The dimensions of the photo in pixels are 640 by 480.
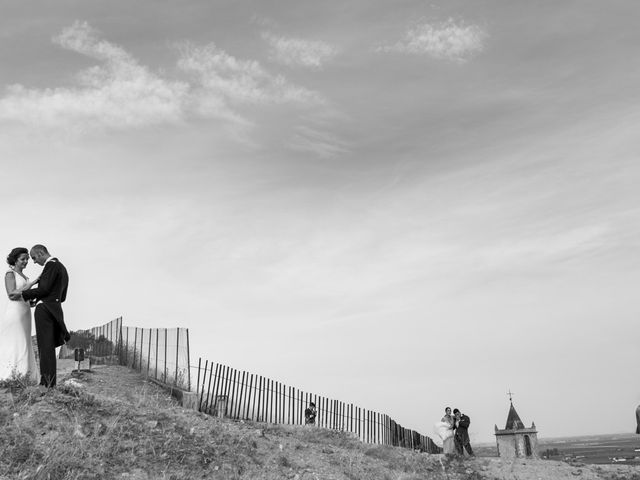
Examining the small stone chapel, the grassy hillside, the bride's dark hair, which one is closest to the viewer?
the grassy hillside

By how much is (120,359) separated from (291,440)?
1451 cm

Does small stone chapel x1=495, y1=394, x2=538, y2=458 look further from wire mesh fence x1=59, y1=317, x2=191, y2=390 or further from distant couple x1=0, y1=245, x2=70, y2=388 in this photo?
distant couple x1=0, y1=245, x2=70, y2=388

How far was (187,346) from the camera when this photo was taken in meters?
17.8

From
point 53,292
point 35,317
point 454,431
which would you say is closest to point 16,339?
point 35,317

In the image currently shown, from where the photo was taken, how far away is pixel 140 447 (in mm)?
8039

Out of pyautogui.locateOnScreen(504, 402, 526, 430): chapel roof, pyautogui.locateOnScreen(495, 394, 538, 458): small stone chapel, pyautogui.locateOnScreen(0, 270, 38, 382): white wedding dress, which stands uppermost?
pyautogui.locateOnScreen(0, 270, 38, 382): white wedding dress

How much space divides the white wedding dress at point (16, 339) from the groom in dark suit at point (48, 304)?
23cm

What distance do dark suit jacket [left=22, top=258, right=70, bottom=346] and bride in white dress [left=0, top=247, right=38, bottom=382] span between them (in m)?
0.24

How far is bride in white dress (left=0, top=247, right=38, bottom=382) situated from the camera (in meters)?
8.45

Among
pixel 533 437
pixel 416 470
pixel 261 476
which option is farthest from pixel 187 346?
pixel 533 437

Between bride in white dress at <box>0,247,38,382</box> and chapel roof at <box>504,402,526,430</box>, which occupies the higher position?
bride in white dress at <box>0,247,38,382</box>

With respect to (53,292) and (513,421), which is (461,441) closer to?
Answer: (53,292)

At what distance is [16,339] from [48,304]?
0.73 m

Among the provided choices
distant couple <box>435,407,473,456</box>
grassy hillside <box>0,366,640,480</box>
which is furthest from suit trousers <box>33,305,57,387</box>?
distant couple <box>435,407,473,456</box>
